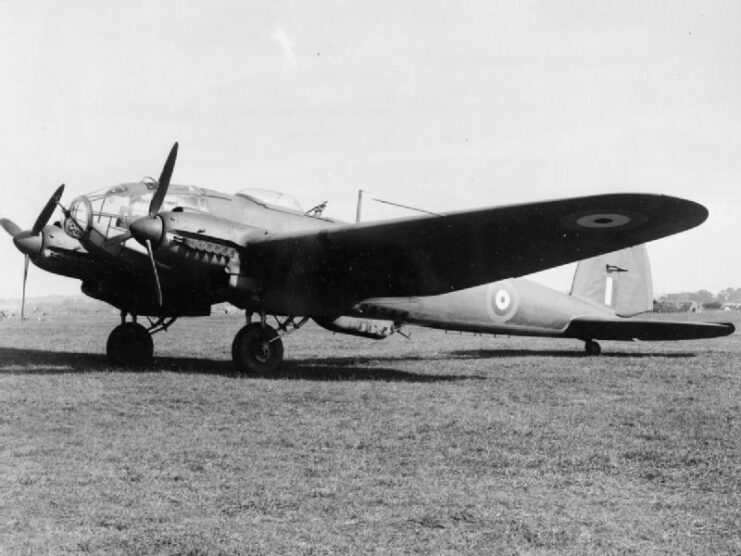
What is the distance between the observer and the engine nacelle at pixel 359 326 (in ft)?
38.1

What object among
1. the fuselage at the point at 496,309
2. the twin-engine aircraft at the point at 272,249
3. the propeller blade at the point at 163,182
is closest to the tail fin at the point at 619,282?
the fuselage at the point at 496,309

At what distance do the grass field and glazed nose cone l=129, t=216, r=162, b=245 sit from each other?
65.2 inches

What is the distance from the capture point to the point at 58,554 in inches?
118

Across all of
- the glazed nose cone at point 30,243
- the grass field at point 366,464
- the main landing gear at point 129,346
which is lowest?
the grass field at point 366,464

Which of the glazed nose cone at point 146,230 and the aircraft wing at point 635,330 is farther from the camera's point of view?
the aircraft wing at point 635,330

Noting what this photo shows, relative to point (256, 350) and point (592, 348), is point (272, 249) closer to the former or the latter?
point (256, 350)

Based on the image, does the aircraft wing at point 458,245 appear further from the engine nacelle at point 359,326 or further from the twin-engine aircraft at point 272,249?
the engine nacelle at point 359,326

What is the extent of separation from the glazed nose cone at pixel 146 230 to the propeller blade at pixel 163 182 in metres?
0.16

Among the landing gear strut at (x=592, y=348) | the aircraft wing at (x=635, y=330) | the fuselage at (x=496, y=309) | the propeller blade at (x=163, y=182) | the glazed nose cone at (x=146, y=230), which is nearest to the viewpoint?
the glazed nose cone at (x=146, y=230)

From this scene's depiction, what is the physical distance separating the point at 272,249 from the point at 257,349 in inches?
57.1

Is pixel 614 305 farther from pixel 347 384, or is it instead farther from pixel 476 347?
pixel 347 384

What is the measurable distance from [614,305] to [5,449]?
40.1ft

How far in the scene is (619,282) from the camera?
14.6m

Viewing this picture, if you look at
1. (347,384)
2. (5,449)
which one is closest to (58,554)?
(5,449)
